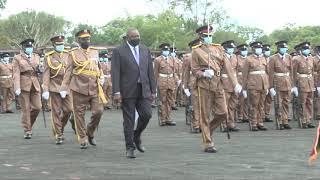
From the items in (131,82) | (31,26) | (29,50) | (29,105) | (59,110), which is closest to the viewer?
(131,82)

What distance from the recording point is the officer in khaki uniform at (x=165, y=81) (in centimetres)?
1706

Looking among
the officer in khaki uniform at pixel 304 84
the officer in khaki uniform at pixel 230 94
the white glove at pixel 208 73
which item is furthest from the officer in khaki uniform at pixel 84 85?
the officer in khaki uniform at pixel 304 84

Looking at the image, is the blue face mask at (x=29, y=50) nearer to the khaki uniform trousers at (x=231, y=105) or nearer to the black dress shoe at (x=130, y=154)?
the black dress shoe at (x=130, y=154)

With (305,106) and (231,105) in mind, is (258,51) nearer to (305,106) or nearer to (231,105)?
(231,105)

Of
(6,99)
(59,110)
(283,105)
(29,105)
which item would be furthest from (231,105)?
(6,99)

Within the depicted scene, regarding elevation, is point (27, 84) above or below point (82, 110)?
above

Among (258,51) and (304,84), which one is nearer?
(304,84)

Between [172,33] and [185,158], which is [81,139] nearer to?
[185,158]

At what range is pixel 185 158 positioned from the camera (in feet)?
32.3

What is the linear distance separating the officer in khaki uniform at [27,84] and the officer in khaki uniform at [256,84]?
16.2ft

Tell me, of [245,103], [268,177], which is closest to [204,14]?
[245,103]

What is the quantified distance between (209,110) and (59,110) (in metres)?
3.21

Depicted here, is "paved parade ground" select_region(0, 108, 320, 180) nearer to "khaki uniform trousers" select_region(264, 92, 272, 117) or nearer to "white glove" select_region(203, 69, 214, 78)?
"white glove" select_region(203, 69, 214, 78)

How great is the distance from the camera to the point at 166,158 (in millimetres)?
9898
